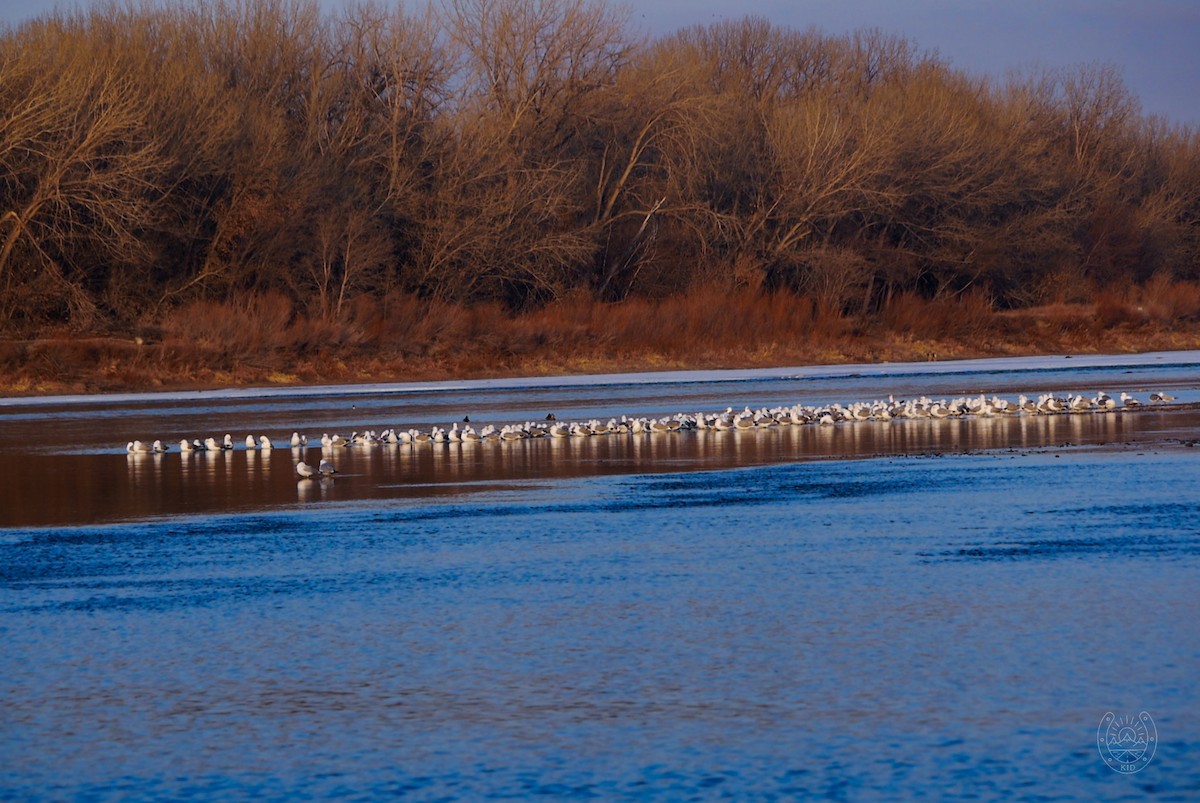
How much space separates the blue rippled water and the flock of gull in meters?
7.68

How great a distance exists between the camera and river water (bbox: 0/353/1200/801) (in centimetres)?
655

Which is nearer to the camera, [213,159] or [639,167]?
[213,159]

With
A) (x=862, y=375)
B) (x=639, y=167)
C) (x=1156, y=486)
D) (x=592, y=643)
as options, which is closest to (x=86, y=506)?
(x=592, y=643)

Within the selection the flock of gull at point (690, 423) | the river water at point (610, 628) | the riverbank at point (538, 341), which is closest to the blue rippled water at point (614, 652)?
the river water at point (610, 628)

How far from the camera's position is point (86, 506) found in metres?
15.8

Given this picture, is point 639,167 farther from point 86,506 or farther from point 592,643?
point 592,643

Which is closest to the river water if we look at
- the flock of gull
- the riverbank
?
the flock of gull

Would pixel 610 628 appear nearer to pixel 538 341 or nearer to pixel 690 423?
pixel 690 423

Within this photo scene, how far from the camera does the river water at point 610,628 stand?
6.55m

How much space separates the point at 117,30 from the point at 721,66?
3058 cm

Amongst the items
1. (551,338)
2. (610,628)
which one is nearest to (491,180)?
(551,338)

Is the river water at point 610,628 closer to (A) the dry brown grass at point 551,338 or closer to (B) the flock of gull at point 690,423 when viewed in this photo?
(B) the flock of gull at point 690,423

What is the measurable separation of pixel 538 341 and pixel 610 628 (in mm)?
35703

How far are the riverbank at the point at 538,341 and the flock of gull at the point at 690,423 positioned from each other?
15086 mm
